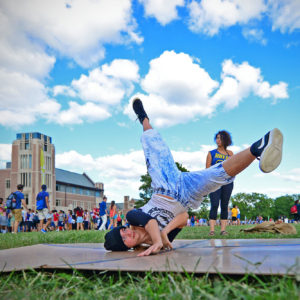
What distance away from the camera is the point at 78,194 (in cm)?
7694

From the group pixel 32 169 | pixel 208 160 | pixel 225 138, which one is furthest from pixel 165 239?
pixel 32 169

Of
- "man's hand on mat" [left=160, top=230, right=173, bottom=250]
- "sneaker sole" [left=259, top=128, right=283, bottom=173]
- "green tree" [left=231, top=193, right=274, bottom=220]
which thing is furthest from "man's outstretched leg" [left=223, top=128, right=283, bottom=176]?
"green tree" [left=231, top=193, right=274, bottom=220]

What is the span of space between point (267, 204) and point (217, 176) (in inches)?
3918

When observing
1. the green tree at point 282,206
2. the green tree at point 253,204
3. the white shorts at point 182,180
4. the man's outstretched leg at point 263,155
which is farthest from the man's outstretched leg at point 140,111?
the green tree at point 282,206

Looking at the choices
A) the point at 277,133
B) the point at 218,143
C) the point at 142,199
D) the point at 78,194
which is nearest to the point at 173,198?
the point at 277,133

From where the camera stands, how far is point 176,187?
3.83 meters

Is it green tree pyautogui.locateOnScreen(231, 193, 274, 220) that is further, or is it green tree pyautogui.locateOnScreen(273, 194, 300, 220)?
green tree pyautogui.locateOnScreen(273, 194, 300, 220)

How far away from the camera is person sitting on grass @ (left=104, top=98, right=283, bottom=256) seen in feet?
11.5

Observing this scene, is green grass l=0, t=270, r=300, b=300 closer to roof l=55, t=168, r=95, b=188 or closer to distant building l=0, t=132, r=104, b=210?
distant building l=0, t=132, r=104, b=210

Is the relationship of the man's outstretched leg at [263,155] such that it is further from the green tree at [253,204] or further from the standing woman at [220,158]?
the green tree at [253,204]

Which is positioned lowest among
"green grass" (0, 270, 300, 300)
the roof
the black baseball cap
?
"green grass" (0, 270, 300, 300)

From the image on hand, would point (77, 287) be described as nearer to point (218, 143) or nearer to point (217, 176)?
point (217, 176)

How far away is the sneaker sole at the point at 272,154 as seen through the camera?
11.2 ft

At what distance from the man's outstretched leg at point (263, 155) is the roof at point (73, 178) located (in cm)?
6912
